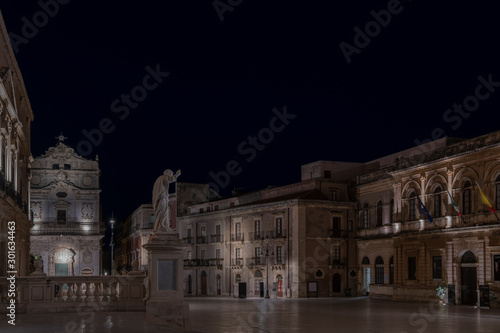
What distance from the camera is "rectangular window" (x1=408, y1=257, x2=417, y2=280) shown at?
46831 millimetres

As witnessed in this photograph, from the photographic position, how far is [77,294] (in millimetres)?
18953

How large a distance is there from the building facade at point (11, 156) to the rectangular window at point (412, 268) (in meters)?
25.9

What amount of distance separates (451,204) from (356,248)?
1771cm

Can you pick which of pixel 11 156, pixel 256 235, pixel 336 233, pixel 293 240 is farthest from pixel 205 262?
pixel 11 156

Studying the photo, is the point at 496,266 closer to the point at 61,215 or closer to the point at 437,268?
the point at 437,268

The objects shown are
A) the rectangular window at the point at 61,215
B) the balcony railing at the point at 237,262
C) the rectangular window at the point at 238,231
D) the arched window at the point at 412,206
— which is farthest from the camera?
the rectangular window at the point at 61,215

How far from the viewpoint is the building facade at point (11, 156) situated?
27219mm

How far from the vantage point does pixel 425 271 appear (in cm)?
4538

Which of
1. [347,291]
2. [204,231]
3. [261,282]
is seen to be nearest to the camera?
[347,291]

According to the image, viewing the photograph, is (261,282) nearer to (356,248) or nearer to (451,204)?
(356,248)

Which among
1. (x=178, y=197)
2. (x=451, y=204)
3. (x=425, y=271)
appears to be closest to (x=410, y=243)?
(x=425, y=271)

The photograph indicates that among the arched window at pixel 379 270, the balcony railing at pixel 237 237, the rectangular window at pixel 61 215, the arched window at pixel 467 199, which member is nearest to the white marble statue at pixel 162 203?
the arched window at pixel 467 199

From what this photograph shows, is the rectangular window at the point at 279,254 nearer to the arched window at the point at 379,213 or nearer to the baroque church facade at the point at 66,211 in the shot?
the arched window at the point at 379,213

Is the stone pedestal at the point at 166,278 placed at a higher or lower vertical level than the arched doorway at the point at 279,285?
higher
